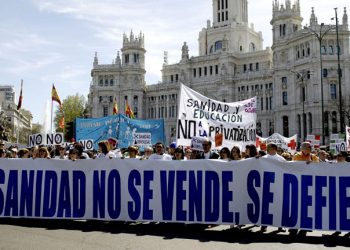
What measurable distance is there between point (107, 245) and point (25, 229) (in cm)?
252

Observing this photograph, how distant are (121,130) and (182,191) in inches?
284

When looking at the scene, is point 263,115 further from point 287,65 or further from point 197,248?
point 197,248

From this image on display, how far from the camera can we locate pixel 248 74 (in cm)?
7762

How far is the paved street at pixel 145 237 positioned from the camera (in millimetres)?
7934

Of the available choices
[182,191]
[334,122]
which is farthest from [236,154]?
[334,122]

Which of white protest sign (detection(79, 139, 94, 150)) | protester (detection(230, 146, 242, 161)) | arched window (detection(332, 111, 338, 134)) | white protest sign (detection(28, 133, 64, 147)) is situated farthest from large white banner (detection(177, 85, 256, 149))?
arched window (detection(332, 111, 338, 134))

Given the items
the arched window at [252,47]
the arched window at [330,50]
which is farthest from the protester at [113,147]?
the arched window at [252,47]

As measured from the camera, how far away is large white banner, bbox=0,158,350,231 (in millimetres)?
8930

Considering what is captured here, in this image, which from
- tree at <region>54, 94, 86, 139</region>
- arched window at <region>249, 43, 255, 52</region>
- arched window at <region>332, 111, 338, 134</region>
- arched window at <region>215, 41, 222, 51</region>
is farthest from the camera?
tree at <region>54, 94, 86, 139</region>

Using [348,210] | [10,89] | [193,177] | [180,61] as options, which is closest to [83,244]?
[193,177]

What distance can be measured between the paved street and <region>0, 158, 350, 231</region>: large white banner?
24 centimetres

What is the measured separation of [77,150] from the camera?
1127 centimetres

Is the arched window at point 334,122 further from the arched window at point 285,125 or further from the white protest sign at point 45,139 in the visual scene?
the white protest sign at point 45,139

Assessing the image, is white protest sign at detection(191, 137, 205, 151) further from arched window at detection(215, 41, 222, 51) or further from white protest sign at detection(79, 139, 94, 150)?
arched window at detection(215, 41, 222, 51)
